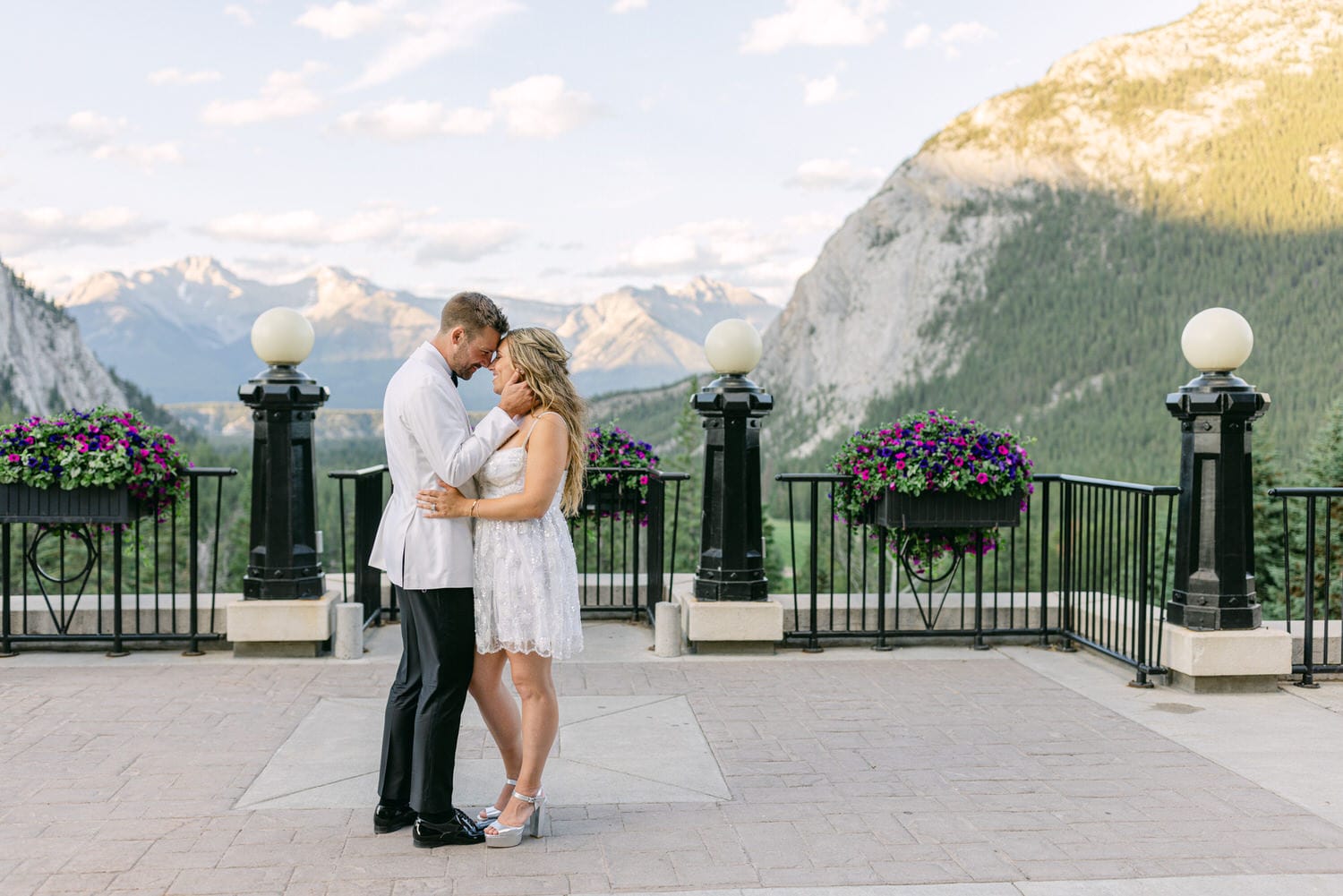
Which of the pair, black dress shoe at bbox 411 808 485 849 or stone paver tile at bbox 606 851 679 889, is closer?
stone paver tile at bbox 606 851 679 889

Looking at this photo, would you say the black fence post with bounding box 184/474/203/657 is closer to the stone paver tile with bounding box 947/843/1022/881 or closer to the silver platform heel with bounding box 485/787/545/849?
the silver platform heel with bounding box 485/787/545/849

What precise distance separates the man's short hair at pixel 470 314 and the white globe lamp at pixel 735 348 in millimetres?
3471

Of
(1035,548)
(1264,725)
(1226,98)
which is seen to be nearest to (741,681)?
(1264,725)

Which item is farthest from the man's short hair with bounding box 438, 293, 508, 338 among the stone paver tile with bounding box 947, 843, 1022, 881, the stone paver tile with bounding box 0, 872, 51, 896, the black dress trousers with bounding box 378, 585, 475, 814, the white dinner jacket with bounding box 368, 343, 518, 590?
the stone paver tile with bounding box 947, 843, 1022, 881

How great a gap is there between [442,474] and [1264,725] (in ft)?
14.5

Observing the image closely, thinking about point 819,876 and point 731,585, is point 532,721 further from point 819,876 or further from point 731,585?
point 731,585

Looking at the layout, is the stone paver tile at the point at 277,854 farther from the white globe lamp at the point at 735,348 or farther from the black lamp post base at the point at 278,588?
the white globe lamp at the point at 735,348

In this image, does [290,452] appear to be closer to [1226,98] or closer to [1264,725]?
[1264,725]

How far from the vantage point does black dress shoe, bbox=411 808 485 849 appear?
4023 mm

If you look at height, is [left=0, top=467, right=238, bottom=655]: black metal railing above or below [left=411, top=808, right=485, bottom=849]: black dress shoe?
above

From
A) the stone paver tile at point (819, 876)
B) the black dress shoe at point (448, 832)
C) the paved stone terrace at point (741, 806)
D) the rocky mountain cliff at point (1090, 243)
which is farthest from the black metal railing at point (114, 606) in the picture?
the rocky mountain cliff at point (1090, 243)

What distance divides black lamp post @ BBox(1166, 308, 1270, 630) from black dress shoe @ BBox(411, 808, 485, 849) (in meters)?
4.43

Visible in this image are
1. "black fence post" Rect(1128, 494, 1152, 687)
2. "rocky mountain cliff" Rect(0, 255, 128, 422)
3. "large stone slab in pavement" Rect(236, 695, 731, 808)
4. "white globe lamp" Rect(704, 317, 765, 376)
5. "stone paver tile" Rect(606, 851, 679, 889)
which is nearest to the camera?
"stone paver tile" Rect(606, 851, 679, 889)

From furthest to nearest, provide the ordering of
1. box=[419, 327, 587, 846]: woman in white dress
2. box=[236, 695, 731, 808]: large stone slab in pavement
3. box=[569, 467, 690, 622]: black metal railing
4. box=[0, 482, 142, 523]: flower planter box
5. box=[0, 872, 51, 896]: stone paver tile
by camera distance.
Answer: box=[569, 467, 690, 622]: black metal railing → box=[0, 482, 142, 523]: flower planter box → box=[236, 695, 731, 808]: large stone slab in pavement → box=[419, 327, 587, 846]: woman in white dress → box=[0, 872, 51, 896]: stone paver tile
